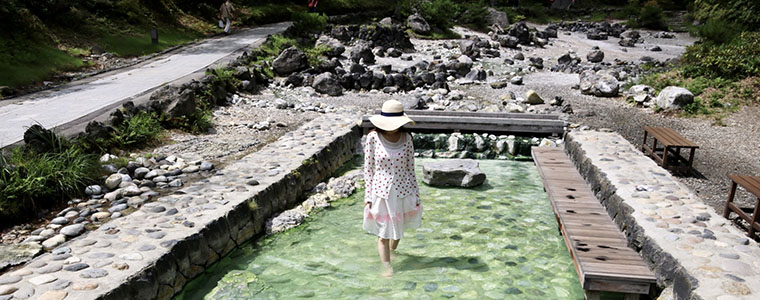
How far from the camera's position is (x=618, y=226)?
7.46m

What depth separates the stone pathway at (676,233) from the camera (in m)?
5.22

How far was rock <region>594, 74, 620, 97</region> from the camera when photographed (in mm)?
16516

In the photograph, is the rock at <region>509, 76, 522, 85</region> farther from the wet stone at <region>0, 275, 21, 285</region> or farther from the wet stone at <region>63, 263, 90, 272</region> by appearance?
the wet stone at <region>0, 275, 21, 285</region>

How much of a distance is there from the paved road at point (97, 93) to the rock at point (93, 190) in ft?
6.68

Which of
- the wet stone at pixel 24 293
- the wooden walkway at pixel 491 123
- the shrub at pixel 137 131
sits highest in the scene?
the shrub at pixel 137 131

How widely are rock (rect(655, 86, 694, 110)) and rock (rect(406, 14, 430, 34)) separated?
53.8 feet

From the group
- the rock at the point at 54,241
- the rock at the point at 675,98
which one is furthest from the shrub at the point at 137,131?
→ the rock at the point at 675,98

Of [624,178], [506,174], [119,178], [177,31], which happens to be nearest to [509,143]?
[506,174]

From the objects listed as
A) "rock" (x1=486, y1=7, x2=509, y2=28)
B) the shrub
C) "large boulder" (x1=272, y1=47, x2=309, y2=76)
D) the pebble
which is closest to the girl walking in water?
the pebble

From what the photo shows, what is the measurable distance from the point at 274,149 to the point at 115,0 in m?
16.6

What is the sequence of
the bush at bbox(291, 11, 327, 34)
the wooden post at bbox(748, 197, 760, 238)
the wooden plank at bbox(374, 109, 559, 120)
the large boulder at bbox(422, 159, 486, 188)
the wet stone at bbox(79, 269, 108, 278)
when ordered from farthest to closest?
1. the bush at bbox(291, 11, 327, 34)
2. the wooden plank at bbox(374, 109, 559, 120)
3. the large boulder at bbox(422, 159, 486, 188)
4. the wooden post at bbox(748, 197, 760, 238)
5. the wet stone at bbox(79, 269, 108, 278)

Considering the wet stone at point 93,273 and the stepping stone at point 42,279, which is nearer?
the stepping stone at point 42,279

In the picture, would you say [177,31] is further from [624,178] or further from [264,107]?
[624,178]

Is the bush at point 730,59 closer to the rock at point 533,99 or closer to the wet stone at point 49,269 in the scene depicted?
the rock at point 533,99
